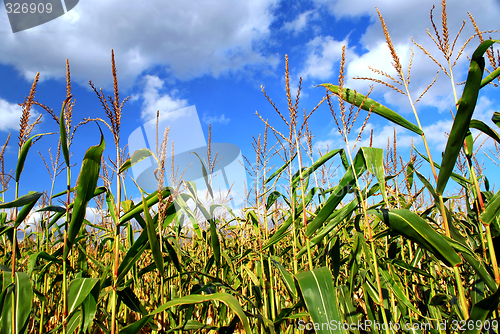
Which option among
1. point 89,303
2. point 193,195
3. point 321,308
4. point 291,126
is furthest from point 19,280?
point 291,126

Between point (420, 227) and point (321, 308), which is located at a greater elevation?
point (420, 227)

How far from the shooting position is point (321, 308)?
3.42ft

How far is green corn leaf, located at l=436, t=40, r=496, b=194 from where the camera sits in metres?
1.03

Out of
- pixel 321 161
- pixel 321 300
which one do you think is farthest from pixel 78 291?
pixel 321 161

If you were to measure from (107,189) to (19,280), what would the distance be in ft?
2.10

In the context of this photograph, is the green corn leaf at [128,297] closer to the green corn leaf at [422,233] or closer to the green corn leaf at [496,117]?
the green corn leaf at [422,233]

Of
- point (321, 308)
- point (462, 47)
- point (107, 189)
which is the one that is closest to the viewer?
point (321, 308)

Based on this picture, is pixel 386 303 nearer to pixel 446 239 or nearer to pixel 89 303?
pixel 446 239

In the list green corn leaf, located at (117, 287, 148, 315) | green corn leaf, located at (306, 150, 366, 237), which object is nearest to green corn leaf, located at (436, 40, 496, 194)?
green corn leaf, located at (306, 150, 366, 237)

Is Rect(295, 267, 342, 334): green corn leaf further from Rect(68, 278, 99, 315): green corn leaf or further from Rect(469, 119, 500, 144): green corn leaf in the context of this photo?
Rect(469, 119, 500, 144): green corn leaf

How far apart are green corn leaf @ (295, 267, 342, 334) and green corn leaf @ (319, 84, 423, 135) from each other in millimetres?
941

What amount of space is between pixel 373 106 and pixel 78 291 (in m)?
1.85

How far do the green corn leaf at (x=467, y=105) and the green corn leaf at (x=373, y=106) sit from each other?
30cm

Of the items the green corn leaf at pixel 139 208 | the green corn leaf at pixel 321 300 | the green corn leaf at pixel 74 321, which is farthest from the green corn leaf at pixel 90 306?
the green corn leaf at pixel 321 300
